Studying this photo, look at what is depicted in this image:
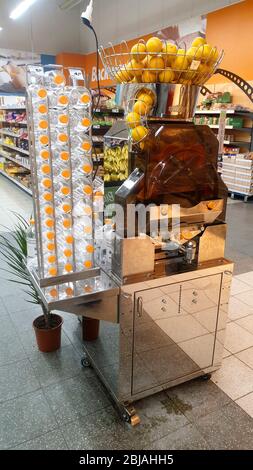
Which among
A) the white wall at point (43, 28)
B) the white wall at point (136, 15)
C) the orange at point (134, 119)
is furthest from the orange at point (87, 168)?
the white wall at point (43, 28)

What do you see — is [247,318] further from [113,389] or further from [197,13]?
[197,13]

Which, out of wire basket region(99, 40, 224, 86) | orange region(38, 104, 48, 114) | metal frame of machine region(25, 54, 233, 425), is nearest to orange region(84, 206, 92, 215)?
metal frame of machine region(25, 54, 233, 425)

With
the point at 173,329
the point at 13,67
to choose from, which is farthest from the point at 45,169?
the point at 13,67

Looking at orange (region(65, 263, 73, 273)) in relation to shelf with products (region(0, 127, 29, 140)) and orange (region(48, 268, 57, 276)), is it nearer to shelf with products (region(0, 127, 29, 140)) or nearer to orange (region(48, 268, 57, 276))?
orange (region(48, 268, 57, 276))

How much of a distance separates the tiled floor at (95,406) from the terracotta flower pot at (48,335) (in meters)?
0.06

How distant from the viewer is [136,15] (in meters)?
10.1

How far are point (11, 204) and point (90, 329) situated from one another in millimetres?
5006

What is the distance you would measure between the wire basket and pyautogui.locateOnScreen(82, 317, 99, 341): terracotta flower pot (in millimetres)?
1400

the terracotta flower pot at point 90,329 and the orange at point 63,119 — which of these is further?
the terracotta flower pot at point 90,329

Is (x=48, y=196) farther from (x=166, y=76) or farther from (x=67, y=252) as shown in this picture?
(x=166, y=76)

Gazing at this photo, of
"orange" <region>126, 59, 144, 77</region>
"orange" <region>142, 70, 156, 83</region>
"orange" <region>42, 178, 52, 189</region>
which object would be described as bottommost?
"orange" <region>42, 178, 52, 189</region>

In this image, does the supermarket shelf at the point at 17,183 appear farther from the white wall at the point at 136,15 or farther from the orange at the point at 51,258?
the orange at the point at 51,258

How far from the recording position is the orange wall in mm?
6656

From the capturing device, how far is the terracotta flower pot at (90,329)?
6.89 feet
